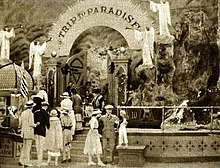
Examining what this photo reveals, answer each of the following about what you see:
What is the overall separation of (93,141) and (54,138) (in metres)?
0.63

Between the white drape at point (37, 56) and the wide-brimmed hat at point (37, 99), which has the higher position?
the white drape at point (37, 56)

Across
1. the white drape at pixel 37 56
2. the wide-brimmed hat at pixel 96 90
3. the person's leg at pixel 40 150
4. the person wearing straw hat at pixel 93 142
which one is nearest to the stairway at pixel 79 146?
the person wearing straw hat at pixel 93 142

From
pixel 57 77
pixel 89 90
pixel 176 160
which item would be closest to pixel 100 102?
pixel 89 90

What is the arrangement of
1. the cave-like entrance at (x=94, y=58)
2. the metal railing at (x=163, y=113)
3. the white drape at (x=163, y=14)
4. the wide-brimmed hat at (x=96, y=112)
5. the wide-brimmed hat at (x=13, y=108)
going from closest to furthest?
the wide-brimmed hat at (x=96, y=112) < the metal railing at (x=163, y=113) < the wide-brimmed hat at (x=13, y=108) < the white drape at (x=163, y=14) < the cave-like entrance at (x=94, y=58)

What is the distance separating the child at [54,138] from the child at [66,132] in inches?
2.9

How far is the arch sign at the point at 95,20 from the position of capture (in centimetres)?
897

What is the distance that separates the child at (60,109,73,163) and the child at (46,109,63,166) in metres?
0.07

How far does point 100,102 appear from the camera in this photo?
8.41 m

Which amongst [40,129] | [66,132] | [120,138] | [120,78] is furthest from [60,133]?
[120,78]

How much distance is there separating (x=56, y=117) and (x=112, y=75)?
1.55 metres

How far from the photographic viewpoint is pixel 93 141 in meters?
7.72

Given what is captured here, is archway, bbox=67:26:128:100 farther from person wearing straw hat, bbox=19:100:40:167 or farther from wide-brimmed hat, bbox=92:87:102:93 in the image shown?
person wearing straw hat, bbox=19:100:40:167

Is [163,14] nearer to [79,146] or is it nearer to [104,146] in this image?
[104,146]

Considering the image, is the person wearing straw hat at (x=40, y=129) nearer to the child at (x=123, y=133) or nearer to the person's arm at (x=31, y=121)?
the person's arm at (x=31, y=121)
